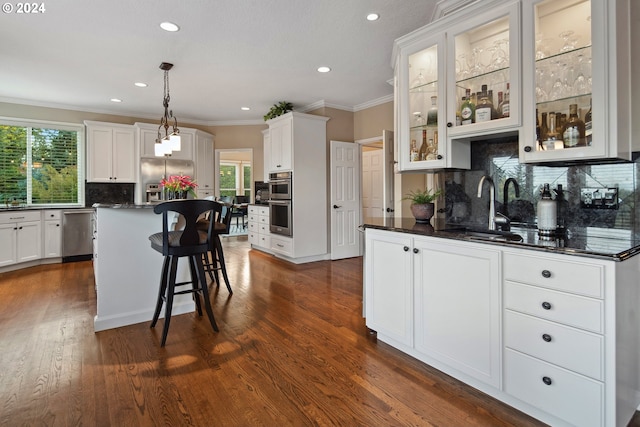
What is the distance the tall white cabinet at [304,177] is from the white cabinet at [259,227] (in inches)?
15.7

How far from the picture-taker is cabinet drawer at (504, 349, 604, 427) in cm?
146

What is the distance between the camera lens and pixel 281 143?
221 inches

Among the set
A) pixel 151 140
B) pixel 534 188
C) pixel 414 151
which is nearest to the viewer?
pixel 534 188

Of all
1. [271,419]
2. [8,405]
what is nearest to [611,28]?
[271,419]

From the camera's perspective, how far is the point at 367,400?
185 centimetres

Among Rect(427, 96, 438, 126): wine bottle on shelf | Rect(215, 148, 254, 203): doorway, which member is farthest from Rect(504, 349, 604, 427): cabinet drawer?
Rect(215, 148, 254, 203): doorway

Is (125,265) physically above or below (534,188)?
below

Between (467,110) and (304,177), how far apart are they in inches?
137

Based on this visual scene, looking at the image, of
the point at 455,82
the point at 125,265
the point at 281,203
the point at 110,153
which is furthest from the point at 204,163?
the point at 455,82

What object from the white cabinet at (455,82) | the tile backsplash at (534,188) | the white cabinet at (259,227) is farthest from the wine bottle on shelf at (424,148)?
the white cabinet at (259,227)

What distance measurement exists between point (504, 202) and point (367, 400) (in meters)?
1.54

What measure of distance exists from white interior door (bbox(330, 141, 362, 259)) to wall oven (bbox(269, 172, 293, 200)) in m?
0.74

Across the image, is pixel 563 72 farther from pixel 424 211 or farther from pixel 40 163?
pixel 40 163

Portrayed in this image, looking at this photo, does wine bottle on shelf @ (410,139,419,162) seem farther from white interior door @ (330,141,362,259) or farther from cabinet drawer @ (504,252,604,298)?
white interior door @ (330,141,362,259)
